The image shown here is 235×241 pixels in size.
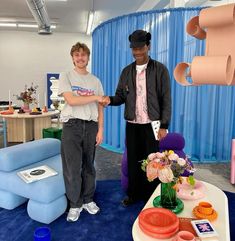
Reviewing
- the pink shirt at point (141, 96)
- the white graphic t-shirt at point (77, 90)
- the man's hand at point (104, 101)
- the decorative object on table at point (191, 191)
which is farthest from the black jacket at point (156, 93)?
the decorative object on table at point (191, 191)

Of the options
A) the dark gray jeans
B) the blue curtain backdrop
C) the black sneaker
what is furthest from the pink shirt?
the blue curtain backdrop

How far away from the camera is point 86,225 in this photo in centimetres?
215

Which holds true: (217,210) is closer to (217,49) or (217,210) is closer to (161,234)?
(161,234)

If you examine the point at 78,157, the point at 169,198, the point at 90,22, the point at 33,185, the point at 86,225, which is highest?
the point at 90,22

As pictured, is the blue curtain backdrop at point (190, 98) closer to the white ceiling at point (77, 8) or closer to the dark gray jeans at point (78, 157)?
the white ceiling at point (77, 8)

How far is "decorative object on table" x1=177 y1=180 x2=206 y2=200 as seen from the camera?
1801 millimetres

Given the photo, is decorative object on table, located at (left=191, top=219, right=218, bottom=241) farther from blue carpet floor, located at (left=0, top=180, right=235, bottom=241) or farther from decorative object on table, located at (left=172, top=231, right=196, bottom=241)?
blue carpet floor, located at (left=0, top=180, right=235, bottom=241)

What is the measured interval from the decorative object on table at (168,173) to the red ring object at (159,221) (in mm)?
142

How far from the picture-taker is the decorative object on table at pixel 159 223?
1338mm

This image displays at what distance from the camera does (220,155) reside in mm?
3941

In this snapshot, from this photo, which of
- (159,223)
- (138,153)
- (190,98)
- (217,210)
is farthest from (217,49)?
(190,98)

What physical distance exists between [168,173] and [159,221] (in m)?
0.26

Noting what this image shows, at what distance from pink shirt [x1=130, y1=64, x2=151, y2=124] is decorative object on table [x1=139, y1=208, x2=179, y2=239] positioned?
3.11 ft

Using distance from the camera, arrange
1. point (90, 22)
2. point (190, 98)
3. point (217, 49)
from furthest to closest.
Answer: point (90, 22), point (190, 98), point (217, 49)
